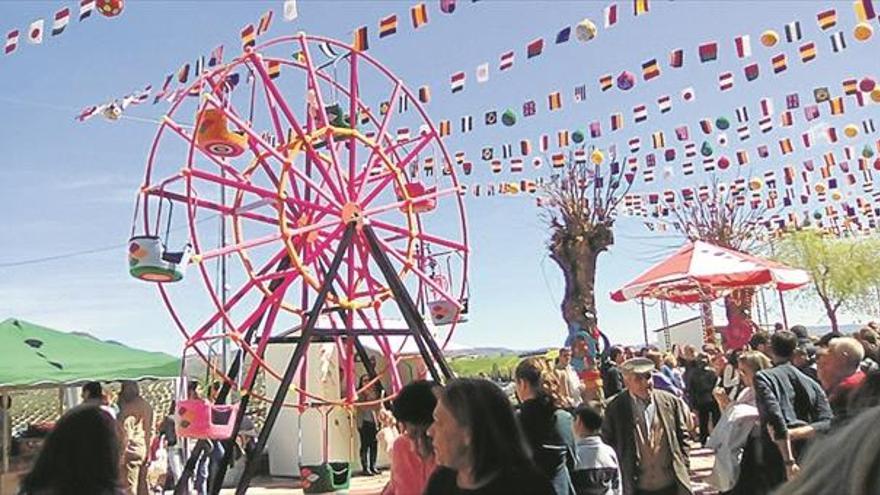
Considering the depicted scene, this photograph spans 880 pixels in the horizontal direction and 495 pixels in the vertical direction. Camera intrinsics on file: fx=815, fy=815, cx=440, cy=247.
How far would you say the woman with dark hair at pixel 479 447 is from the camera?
108 inches

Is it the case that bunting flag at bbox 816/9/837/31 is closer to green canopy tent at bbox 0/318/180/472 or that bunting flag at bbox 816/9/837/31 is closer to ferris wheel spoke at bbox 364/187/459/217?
ferris wheel spoke at bbox 364/187/459/217

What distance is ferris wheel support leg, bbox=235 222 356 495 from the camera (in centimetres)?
698

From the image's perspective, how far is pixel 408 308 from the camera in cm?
799

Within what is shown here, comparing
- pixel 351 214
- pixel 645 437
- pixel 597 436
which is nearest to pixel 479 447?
pixel 597 436

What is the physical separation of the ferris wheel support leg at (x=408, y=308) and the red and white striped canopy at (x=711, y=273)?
191 inches

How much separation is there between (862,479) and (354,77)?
823 centimetres

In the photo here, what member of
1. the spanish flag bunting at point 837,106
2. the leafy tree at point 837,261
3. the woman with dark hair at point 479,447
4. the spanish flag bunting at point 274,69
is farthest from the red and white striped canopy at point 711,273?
the leafy tree at point 837,261

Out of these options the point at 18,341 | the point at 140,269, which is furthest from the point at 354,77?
the point at 18,341

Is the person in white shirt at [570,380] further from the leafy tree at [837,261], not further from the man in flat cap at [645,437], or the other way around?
the leafy tree at [837,261]

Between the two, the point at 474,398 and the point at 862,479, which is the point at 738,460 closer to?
the point at 474,398

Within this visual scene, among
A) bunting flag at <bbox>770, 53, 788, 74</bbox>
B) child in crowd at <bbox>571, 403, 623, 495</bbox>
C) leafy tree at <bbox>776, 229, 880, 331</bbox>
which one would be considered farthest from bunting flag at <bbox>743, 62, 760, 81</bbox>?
leafy tree at <bbox>776, 229, 880, 331</bbox>

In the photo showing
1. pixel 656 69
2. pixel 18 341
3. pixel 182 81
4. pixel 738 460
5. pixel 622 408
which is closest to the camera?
pixel 622 408

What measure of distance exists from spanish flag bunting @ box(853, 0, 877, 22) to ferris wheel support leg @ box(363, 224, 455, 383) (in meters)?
5.71

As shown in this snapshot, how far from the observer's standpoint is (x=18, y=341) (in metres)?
12.0
